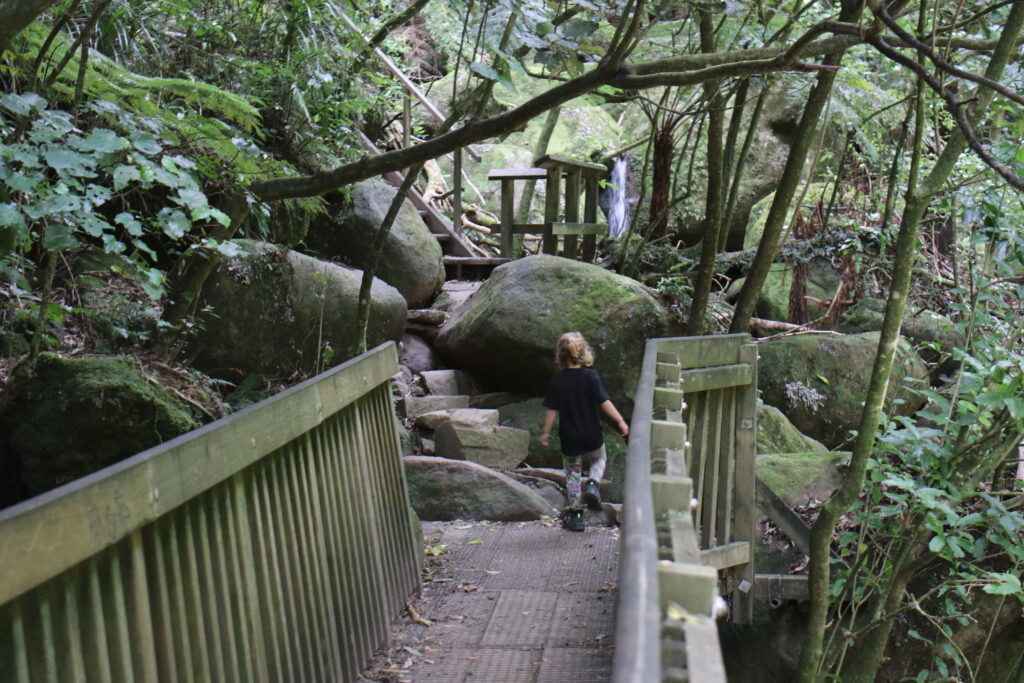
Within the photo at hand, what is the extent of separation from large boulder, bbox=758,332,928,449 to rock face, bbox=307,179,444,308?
4.53m

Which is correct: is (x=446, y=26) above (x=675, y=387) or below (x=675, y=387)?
above

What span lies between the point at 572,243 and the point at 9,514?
37.4 feet

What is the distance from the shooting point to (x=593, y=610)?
505 cm

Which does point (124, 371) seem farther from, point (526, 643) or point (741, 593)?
point (741, 593)

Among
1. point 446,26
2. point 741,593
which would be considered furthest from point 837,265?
point 741,593

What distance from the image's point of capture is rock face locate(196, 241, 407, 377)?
8.68 meters

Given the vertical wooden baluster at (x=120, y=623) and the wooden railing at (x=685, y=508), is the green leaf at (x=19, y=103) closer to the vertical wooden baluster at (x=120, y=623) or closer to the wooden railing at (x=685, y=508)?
the vertical wooden baluster at (x=120, y=623)

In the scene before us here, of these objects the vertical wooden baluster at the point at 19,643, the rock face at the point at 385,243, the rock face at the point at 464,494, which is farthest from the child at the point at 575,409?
the rock face at the point at 385,243

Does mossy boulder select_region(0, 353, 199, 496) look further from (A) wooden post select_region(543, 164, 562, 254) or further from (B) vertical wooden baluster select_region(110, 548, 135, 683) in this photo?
(A) wooden post select_region(543, 164, 562, 254)

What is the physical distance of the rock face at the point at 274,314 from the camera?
8.68 meters

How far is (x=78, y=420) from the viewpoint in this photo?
544cm

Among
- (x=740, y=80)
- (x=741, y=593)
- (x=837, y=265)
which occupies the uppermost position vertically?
(x=740, y=80)

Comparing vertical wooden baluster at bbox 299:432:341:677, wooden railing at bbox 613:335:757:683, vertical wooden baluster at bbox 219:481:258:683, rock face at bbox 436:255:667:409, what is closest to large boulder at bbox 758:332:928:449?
rock face at bbox 436:255:667:409

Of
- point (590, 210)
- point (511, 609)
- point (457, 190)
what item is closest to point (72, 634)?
point (511, 609)
